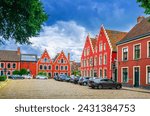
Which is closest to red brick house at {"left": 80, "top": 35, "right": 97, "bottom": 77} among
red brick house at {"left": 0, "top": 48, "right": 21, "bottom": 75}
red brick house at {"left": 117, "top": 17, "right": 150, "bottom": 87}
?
red brick house at {"left": 117, "top": 17, "right": 150, "bottom": 87}

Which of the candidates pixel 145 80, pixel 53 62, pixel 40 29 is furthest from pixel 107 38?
pixel 53 62

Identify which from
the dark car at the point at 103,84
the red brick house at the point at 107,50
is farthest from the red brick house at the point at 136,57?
the red brick house at the point at 107,50

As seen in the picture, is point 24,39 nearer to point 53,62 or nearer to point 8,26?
point 8,26

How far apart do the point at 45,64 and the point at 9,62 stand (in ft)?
41.7

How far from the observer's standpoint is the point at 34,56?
111812 millimetres

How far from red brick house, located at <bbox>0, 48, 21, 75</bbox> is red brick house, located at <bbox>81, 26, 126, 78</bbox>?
4122 centimetres

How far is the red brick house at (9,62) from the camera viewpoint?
104 meters

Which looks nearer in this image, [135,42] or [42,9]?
[42,9]

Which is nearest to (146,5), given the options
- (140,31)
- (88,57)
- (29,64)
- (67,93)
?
(67,93)

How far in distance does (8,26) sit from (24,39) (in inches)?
76.8

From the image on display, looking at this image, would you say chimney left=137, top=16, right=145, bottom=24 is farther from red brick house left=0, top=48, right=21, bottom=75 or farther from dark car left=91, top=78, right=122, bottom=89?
red brick house left=0, top=48, right=21, bottom=75

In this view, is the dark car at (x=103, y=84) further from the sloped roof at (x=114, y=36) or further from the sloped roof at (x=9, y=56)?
the sloped roof at (x=9, y=56)

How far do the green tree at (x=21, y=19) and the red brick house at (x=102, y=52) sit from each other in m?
30.2

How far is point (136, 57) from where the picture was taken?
41000 millimetres
